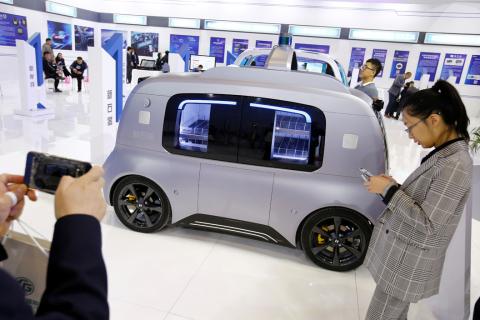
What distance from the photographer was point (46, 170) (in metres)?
0.91

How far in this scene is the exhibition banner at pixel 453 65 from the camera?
12750 mm

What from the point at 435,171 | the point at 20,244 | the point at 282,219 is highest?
the point at 435,171

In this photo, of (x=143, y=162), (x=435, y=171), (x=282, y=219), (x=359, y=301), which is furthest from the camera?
(x=143, y=162)

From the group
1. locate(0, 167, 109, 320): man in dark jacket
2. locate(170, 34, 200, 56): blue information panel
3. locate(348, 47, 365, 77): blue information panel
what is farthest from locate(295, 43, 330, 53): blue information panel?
locate(0, 167, 109, 320): man in dark jacket

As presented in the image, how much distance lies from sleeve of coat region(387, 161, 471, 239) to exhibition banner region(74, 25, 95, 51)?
704 inches

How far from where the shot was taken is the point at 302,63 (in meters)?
8.01

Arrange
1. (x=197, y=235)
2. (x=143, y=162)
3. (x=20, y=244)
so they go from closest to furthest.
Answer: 1. (x=20, y=244)
2. (x=143, y=162)
3. (x=197, y=235)

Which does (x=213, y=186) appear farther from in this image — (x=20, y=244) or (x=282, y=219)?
(x=20, y=244)

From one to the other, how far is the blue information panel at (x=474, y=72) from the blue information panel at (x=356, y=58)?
386 cm

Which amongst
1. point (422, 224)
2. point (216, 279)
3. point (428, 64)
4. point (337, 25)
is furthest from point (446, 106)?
point (428, 64)

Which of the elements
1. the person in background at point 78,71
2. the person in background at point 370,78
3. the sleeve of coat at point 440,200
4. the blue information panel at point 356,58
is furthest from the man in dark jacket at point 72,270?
the blue information panel at point 356,58

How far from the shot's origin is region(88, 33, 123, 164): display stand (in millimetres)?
4711

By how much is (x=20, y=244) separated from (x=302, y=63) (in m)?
7.60

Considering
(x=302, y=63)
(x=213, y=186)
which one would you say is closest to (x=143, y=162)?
(x=213, y=186)
